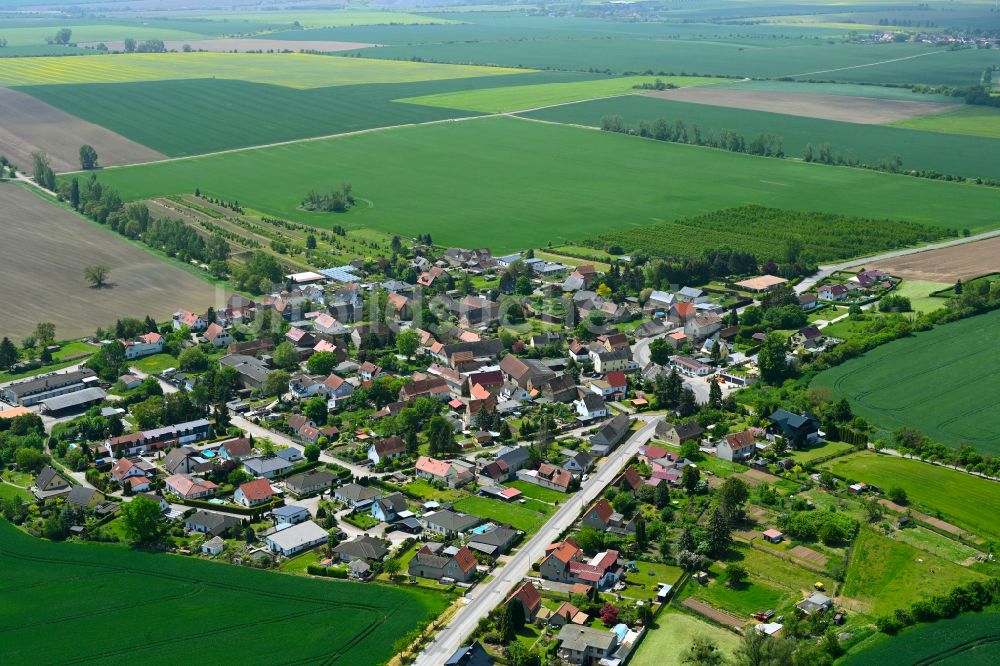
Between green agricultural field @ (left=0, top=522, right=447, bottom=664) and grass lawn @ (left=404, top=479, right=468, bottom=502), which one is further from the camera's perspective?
grass lawn @ (left=404, top=479, right=468, bottom=502)

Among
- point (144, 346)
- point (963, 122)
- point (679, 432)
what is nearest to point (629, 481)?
point (679, 432)

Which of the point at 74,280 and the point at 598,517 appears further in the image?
the point at 74,280

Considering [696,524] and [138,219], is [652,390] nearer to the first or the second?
[696,524]

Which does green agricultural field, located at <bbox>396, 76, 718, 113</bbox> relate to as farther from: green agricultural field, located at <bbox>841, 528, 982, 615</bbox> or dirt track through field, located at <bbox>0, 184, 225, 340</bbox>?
green agricultural field, located at <bbox>841, 528, 982, 615</bbox>

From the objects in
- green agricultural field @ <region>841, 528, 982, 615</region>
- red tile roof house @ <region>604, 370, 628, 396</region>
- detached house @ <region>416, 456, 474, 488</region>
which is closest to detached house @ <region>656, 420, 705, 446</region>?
red tile roof house @ <region>604, 370, 628, 396</region>

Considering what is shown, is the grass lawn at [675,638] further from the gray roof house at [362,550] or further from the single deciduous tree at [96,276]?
the single deciduous tree at [96,276]

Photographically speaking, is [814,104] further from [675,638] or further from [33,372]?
[675,638]
